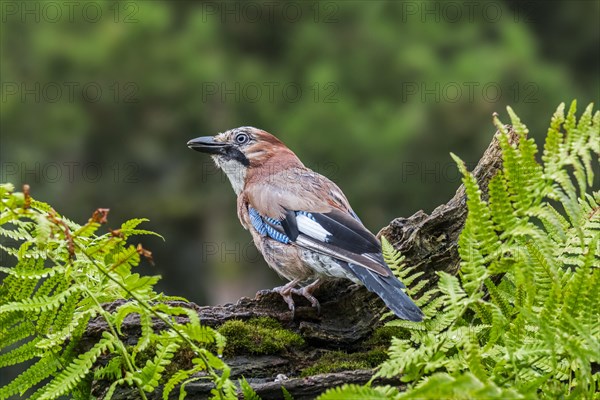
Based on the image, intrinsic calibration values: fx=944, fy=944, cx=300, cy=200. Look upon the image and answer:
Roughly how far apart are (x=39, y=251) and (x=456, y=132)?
19344 mm

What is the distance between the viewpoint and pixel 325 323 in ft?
14.4

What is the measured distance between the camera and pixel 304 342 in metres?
4.15

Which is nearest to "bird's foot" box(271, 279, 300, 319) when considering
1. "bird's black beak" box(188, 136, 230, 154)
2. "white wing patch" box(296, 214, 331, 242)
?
"white wing patch" box(296, 214, 331, 242)

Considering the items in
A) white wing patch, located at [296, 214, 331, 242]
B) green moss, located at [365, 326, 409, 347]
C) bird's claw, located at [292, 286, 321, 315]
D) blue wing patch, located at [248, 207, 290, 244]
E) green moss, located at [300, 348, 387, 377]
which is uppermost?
blue wing patch, located at [248, 207, 290, 244]

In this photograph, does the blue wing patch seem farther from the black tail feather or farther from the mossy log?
the mossy log

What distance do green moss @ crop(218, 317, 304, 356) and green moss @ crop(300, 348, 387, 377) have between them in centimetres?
17

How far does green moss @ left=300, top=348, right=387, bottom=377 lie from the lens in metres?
3.76

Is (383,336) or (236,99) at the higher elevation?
(236,99)

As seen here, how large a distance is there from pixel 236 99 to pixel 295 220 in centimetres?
1656

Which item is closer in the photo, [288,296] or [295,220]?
[288,296]

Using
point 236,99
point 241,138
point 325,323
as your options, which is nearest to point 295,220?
point 241,138

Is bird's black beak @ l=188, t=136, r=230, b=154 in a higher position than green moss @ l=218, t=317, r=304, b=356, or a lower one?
higher

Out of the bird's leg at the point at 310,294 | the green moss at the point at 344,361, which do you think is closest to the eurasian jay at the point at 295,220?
the bird's leg at the point at 310,294

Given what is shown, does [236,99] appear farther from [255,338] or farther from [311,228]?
[255,338]
